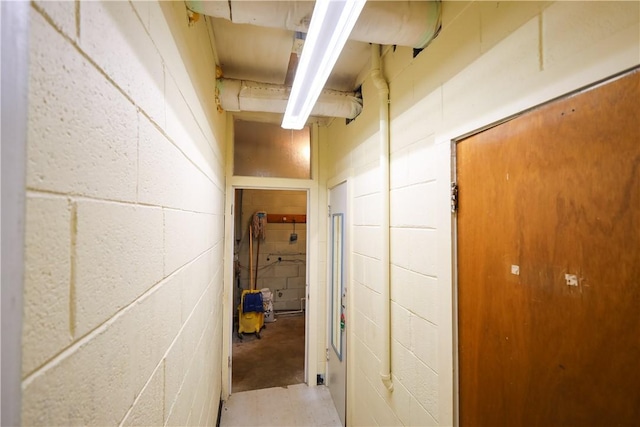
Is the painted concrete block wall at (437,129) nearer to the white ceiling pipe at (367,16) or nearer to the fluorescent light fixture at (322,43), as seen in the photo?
the white ceiling pipe at (367,16)

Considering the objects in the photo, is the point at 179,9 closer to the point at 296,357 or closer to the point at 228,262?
the point at 228,262

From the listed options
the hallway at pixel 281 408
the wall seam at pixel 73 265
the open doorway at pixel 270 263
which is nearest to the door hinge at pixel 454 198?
the wall seam at pixel 73 265

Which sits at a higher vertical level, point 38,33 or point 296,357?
point 38,33

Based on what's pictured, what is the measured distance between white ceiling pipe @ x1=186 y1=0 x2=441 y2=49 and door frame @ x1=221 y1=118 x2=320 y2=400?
5.67 ft

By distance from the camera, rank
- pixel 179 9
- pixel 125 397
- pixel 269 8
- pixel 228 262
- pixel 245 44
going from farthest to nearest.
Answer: pixel 228 262, pixel 245 44, pixel 269 8, pixel 179 9, pixel 125 397

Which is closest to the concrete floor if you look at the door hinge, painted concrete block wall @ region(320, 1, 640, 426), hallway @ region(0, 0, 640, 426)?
painted concrete block wall @ region(320, 1, 640, 426)

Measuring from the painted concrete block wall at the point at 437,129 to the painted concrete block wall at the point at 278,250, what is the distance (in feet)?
10.6

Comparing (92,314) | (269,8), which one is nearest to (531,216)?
(92,314)

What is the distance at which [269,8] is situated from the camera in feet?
3.80

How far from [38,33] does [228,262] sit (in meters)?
2.69

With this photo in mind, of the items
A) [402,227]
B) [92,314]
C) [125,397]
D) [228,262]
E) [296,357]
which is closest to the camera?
[92,314]

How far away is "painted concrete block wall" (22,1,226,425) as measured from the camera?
0.35m

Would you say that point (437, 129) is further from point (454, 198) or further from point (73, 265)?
point (73, 265)

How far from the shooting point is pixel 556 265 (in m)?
0.78
